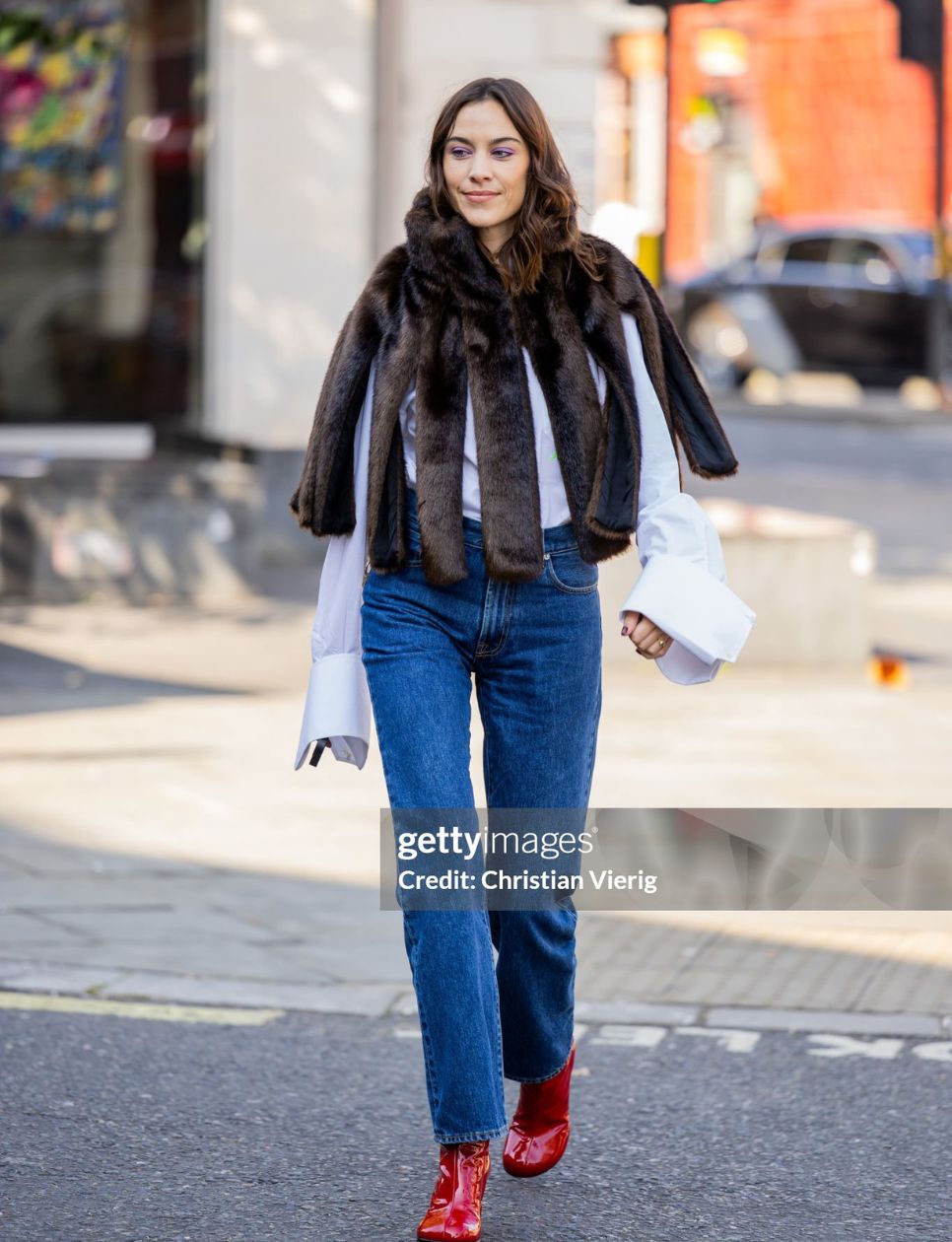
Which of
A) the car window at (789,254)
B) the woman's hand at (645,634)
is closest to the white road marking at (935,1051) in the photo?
the woman's hand at (645,634)

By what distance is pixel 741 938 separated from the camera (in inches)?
229

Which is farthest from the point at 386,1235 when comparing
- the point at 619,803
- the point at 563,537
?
the point at 619,803

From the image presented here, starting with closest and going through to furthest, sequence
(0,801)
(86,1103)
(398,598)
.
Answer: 1. (398,598)
2. (86,1103)
3. (0,801)

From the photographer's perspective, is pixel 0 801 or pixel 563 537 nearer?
pixel 563 537

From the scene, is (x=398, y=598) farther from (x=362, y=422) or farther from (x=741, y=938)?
(x=741, y=938)

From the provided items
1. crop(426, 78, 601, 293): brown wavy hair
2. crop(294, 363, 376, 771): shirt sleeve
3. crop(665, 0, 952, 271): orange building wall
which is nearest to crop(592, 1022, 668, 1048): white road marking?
crop(294, 363, 376, 771): shirt sleeve

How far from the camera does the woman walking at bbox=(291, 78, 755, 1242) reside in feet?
12.2

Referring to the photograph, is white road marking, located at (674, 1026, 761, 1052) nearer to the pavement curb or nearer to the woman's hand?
the pavement curb

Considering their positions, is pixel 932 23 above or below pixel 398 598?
above

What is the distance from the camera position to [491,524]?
3713 millimetres

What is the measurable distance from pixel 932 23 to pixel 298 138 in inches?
335

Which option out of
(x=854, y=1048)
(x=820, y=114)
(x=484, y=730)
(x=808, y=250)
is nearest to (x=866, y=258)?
(x=808, y=250)

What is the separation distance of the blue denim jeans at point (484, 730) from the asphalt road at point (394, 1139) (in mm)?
372

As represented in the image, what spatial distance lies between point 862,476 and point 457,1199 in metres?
14.1
